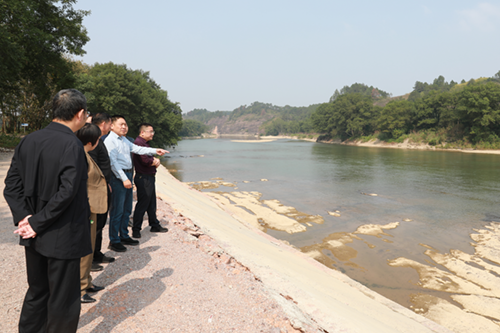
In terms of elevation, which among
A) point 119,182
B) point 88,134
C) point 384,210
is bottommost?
point 384,210

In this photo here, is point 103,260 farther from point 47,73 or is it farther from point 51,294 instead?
point 47,73

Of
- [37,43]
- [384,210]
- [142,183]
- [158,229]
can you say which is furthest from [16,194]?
[37,43]

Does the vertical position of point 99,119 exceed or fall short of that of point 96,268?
it exceeds it

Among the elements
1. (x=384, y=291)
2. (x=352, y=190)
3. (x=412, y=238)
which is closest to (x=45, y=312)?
(x=384, y=291)

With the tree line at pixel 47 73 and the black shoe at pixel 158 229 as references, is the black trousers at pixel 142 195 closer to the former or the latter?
the black shoe at pixel 158 229

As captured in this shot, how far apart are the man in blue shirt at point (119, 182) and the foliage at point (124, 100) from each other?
2937 centimetres

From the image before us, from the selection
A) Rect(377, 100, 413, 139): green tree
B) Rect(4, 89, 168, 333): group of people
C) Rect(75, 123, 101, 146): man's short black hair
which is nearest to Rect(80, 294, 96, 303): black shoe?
Rect(4, 89, 168, 333): group of people

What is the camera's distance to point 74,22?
22.8 metres

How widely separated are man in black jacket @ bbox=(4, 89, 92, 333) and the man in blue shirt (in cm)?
248

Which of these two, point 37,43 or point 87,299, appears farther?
point 37,43

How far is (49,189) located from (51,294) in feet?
2.86

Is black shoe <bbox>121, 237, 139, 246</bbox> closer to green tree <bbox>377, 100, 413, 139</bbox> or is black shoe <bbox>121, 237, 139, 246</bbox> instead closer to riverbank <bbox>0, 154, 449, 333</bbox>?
riverbank <bbox>0, 154, 449, 333</bbox>

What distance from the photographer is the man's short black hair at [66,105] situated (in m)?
2.57

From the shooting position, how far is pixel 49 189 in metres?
2.44
